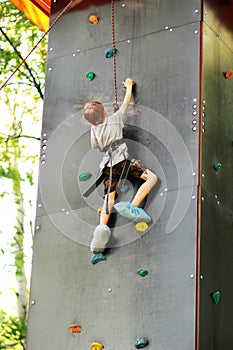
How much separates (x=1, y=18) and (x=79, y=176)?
167 inches

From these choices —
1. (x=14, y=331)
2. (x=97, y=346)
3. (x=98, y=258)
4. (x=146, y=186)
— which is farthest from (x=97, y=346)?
(x=14, y=331)

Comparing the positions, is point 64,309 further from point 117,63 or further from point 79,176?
point 117,63

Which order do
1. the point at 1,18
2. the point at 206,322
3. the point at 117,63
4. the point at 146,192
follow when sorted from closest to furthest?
the point at 206,322, the point at 146,192, the point at 117,63, the point at 1,18

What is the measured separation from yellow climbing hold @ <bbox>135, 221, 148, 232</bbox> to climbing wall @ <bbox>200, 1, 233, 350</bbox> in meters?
0.38

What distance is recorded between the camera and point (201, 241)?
5211mm

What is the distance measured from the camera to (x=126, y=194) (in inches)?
219

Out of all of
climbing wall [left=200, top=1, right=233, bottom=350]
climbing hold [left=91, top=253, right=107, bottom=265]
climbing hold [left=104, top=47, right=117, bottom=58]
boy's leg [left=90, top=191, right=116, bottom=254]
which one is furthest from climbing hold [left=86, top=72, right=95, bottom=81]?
climbing hold [left=91, top=253, right=107, bottom=265]

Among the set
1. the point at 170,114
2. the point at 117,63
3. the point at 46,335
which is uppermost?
the point at 117,63

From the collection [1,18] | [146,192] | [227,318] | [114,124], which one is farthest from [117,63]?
[1,18]

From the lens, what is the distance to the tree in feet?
32.0

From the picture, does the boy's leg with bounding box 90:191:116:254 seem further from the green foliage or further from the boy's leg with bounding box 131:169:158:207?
the green foliage

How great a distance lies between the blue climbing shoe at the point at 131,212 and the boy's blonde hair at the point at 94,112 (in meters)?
0.63

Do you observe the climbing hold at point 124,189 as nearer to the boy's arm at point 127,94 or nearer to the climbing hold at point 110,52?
the boy's arm at point 127,94

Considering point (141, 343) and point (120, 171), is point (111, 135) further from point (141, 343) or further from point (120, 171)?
point (141, 343)
